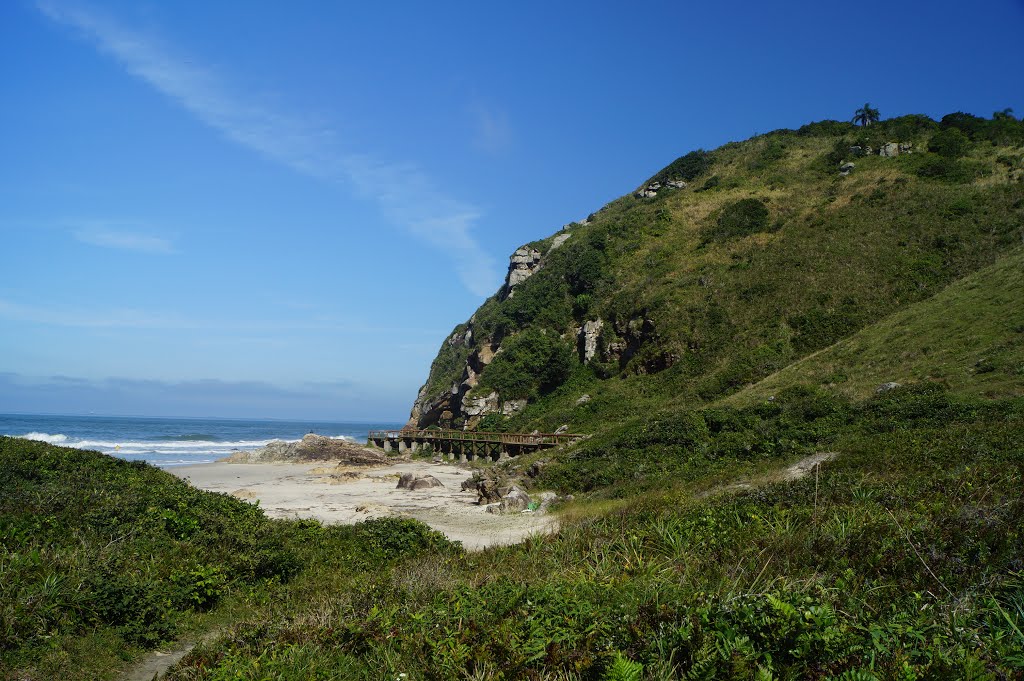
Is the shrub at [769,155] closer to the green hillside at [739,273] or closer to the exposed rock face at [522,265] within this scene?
the green hillside at [739,273]

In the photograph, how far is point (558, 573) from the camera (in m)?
6.57

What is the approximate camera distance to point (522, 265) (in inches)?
2795

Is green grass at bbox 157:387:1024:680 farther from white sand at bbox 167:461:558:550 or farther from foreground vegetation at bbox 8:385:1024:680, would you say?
white sand at bbox 167:461:558:550

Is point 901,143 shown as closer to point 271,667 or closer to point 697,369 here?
point 697,369

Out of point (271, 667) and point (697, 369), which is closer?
point (271, 667)

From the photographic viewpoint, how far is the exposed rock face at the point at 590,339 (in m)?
49.2

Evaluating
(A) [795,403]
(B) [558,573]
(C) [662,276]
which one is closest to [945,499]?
(B) [558,573]

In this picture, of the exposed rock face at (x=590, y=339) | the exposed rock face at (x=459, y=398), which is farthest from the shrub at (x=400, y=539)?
the exposed rock face at (x=459, y=398)

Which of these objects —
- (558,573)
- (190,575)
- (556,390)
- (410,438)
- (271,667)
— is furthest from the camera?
(410,438)

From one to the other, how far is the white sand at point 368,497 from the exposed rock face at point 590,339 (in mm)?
14568

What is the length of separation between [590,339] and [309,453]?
25.9 metres

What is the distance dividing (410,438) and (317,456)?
8.91 metres

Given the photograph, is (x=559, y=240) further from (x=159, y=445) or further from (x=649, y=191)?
(x=159, y=445)

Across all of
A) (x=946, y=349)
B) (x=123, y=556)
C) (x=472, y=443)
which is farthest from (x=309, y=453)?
(x=946, y=349)
